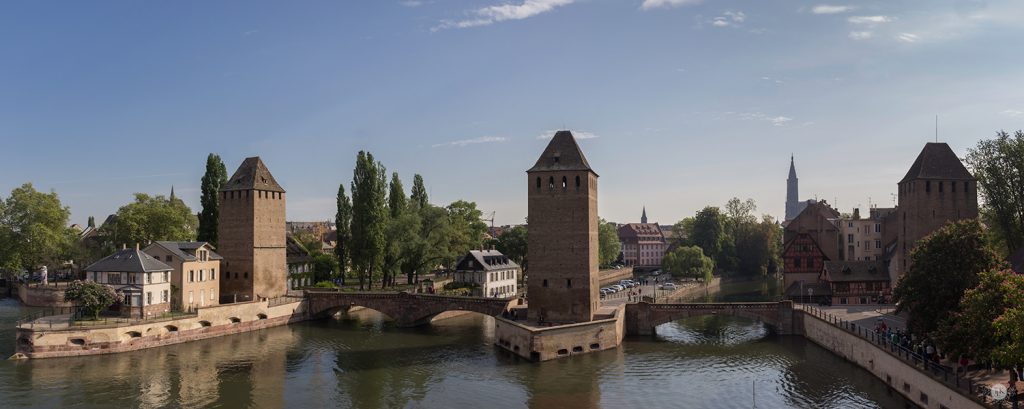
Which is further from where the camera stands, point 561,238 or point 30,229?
point 30,229

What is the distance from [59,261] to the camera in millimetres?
79625

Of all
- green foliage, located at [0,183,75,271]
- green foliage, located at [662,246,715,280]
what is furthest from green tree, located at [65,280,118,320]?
green foliage, located at [662,246,715,280]

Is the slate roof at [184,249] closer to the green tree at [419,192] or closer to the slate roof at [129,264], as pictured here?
the slate roof at [129,264]

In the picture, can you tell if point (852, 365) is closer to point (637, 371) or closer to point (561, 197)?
point (637, 371)

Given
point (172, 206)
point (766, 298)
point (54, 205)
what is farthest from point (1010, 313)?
point (54, 205)

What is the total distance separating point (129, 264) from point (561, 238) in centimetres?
3071

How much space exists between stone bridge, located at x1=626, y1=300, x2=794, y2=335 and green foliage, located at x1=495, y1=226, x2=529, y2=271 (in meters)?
35.9

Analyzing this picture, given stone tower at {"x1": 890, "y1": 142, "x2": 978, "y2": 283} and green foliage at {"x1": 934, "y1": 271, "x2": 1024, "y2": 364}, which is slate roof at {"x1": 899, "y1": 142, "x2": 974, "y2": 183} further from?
green foliage at {"x1": 934, "y1": 271, "x2": 1024, "y2": 364}

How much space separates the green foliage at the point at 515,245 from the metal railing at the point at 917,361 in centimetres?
4530

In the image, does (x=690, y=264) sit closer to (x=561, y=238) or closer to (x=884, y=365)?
(x=561, y=238)

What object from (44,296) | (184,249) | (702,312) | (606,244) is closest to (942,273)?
(702,312)

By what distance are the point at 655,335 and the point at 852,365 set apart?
1454 cm

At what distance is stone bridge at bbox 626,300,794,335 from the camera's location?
166 feet

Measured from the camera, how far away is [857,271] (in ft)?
198
